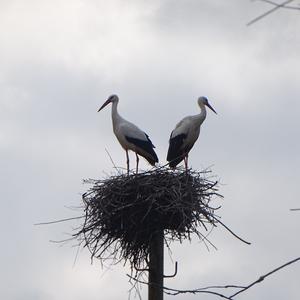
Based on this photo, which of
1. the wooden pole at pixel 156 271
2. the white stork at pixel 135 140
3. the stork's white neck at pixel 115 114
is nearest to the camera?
the wooden pole at pixel 156 271

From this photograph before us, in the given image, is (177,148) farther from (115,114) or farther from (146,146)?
(115,114)

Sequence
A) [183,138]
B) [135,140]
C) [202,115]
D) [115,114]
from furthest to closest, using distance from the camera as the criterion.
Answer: [115,114]
[202,115]
[183,138]
[135,140]

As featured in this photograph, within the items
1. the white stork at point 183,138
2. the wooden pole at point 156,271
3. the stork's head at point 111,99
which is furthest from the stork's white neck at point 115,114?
the wooden pole at point 156,271

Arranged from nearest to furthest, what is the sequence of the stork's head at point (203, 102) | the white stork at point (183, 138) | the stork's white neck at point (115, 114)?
1. the white stork at point (183, 138)
2. the stork's white neck at point (115, 114)
3. the stork's head at point (203, 102)

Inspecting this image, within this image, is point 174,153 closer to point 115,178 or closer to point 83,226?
point 115,178

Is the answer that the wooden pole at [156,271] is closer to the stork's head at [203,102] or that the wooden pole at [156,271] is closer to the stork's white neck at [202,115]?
the stork's white neck at [202,115]

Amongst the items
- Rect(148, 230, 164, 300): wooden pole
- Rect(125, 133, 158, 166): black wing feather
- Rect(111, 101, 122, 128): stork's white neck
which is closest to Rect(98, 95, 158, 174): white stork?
Rect(125, 133, 158, 166): black wing feather

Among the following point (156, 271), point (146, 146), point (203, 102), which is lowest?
point (156, 271)

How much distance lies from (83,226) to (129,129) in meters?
3.83

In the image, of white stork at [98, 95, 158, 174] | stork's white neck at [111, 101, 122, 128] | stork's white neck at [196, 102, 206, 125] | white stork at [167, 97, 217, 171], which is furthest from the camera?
stork's white neck at [111, 101, 122, 128]

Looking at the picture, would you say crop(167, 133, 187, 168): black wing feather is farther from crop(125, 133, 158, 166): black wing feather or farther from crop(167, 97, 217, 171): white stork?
crop(125, 133, 158, 166): black wing feather

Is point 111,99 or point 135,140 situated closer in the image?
point 135,140

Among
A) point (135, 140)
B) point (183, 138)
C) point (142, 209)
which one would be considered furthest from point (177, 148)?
point (142, 209)

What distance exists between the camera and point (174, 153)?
1131 centimetres
